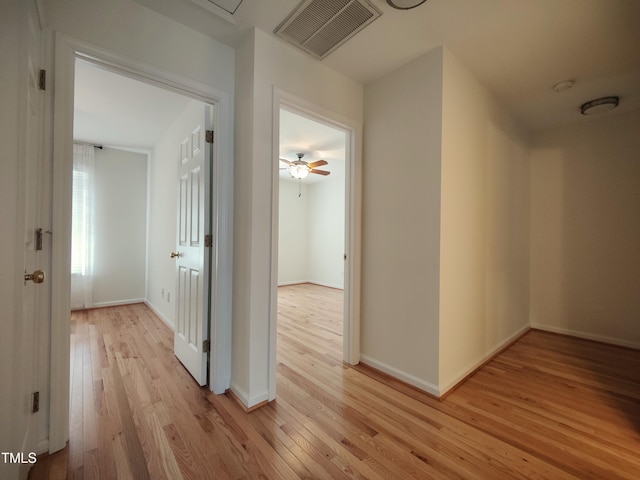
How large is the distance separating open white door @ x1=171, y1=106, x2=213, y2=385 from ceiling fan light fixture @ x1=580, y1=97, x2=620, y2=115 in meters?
3.61

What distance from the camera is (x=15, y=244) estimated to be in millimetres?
1025

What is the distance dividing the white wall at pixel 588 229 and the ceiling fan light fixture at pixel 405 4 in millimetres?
2993

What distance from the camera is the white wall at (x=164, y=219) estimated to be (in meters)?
3.28

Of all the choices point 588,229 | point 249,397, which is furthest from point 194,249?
point 588,229

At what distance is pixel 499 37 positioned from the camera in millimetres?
1842

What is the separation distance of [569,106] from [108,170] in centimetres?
610

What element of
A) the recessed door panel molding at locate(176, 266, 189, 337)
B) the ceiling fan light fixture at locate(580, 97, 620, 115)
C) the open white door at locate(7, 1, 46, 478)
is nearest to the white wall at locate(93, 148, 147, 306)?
the recessed door panel molding at locate(176, 266, 189, 337)

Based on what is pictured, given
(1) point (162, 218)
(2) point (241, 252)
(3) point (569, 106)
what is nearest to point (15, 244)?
(2) point (241, 252)

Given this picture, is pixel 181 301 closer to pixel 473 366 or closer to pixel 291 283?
pixel 473 366

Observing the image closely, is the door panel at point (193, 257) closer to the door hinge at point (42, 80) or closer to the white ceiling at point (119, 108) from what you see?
the white ceiling at point (119, 108)

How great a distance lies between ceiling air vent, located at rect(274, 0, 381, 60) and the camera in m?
1.59

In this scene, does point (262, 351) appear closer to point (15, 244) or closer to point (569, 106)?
point (15, 244)

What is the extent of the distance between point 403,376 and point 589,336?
268 centimetres

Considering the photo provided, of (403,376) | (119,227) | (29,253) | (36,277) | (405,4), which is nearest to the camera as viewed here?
(36,277)
